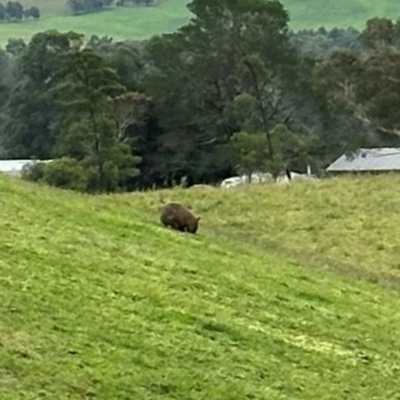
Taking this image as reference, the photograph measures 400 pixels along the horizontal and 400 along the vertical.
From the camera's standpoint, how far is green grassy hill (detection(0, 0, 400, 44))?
3900 inches

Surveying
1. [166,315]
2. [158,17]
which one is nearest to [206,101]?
[166,315]

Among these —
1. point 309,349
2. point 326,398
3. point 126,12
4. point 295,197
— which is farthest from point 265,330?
point 126,12

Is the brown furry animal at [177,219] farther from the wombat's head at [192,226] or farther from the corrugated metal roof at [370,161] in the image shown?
the corrugated metal roof at [370,161]

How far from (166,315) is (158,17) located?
327 ft

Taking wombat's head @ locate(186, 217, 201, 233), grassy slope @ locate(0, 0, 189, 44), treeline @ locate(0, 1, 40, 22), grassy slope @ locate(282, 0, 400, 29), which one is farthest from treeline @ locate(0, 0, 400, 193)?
treeline @ locate(0, 1, 40, 22)

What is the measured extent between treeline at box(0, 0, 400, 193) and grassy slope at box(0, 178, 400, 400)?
19.8m

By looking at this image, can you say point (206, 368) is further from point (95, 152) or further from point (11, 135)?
point (11, 135)

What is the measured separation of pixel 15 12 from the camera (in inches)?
4154

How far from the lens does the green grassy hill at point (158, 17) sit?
99062 mm

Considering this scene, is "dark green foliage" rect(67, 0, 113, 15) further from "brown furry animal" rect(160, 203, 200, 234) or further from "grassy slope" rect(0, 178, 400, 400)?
"brown furry animal" rect(160, 203, 200, 234)

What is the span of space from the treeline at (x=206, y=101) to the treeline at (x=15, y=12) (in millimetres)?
61232

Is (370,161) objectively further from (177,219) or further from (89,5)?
(89,5)

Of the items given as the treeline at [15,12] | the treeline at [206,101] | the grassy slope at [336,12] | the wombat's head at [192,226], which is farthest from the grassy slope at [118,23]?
the wombat's head at [192,226]

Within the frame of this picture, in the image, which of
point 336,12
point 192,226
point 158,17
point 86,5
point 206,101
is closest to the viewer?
point 192,226
